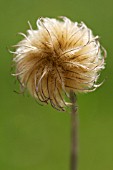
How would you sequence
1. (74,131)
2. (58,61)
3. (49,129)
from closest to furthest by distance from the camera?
(58,61) → (74,131) → (49,129)

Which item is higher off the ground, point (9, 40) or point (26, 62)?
point (9, 40)

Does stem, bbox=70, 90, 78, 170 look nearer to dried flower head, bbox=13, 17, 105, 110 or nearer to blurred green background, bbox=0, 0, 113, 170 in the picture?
dried flower head, bbox=13, 17, 105, 110

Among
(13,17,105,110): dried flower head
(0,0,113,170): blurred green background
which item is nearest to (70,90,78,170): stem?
(13,17,105,110): dried flower head

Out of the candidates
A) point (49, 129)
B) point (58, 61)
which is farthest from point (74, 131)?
point (49, 129)

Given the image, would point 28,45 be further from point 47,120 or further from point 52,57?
point 47,120

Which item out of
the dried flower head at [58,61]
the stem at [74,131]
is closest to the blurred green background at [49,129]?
the stem at [74,131]

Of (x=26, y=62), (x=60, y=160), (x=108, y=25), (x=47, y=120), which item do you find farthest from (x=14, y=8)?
(x=26, y=62)

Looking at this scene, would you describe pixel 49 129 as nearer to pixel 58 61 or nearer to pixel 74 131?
pixel 74 131

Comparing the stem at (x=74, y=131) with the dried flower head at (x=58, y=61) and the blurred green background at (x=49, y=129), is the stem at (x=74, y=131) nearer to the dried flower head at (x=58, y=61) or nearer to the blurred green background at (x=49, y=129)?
the dried flower head at (x=58, y=61)
